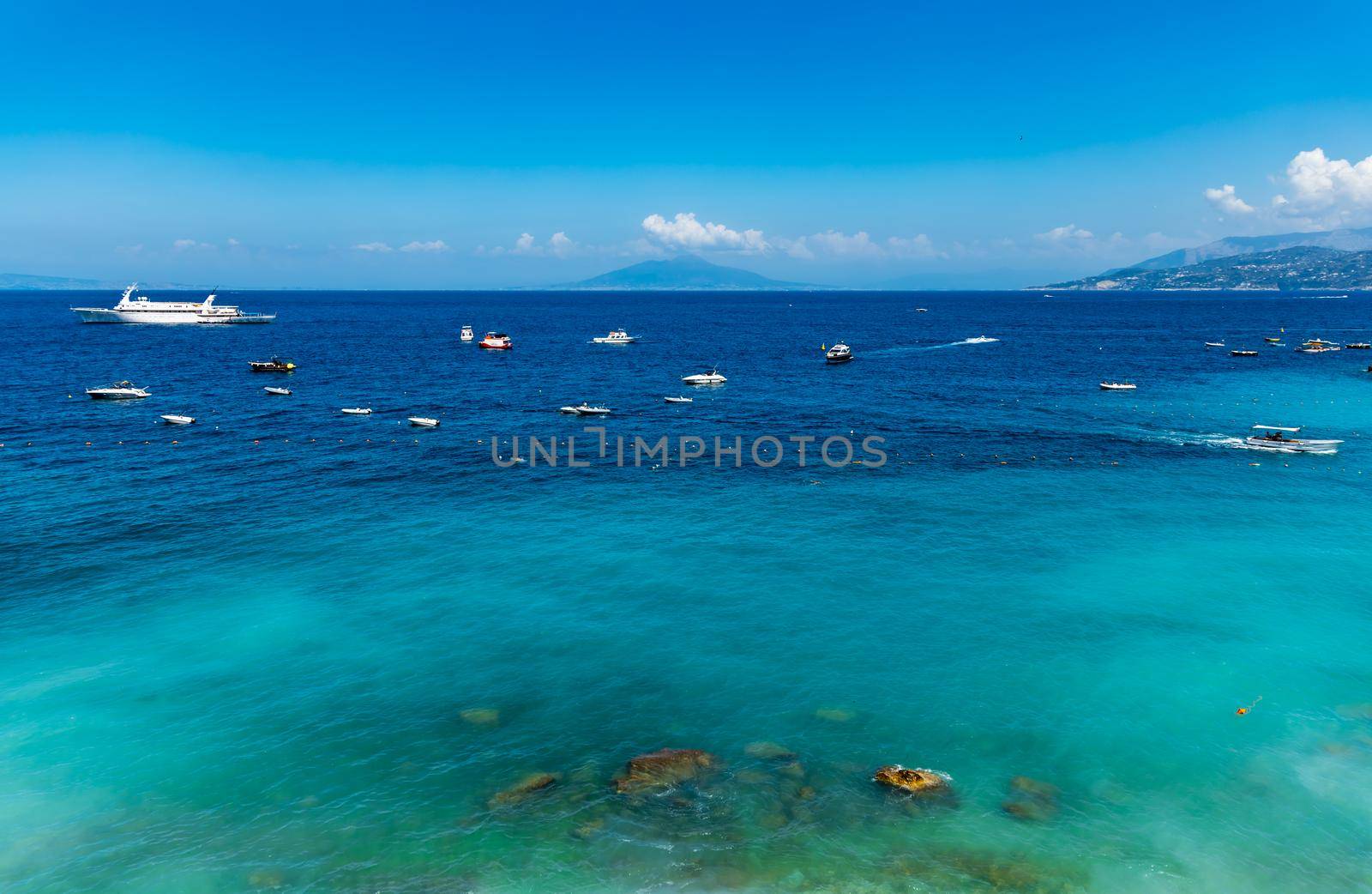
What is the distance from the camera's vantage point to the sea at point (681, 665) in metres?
25.9

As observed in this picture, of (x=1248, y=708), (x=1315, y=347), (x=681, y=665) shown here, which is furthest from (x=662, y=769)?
(x=1315, y=347)

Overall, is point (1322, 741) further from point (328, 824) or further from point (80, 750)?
point (80, 750)

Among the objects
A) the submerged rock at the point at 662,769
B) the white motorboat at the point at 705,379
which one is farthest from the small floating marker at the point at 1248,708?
the white motorboat at the point at 705,379

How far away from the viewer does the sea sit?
84.9ft

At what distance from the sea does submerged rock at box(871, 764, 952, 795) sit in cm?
53

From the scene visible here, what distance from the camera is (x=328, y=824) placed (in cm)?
2695

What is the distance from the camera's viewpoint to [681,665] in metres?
37.0

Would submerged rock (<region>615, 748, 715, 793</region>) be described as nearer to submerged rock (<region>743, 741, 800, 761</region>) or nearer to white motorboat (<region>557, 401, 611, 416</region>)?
submerged rock (<region>743, 741, 800, 761</region>)

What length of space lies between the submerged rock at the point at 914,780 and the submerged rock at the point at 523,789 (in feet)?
41.4

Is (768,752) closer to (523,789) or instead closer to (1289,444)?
(523,789)

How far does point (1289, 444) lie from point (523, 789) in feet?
278

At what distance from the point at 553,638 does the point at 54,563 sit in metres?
34.0

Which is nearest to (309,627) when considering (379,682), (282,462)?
(379,682)

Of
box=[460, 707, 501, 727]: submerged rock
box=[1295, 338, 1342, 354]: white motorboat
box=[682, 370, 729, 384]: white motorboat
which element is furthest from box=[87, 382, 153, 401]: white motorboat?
box=[1295, 338, 1342, 354]: white motorboat
